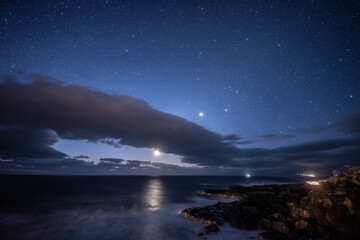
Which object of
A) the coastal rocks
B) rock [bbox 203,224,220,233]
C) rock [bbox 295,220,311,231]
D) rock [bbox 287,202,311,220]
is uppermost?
the coastal rocks

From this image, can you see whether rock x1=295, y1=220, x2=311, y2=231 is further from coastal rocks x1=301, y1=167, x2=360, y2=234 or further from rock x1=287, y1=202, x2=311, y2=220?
rock x1=287, y1=202, x2=311, y2=220

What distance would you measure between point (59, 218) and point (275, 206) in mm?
28226

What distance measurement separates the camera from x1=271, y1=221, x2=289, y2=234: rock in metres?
15.3

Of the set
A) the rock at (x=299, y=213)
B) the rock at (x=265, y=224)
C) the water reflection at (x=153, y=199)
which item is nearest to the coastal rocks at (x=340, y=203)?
the rock at (x=299, y=213)

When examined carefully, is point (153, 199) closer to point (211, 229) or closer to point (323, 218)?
point (211, 229)

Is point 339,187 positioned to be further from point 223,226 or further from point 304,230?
point 223,226

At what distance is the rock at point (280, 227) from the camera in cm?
1526

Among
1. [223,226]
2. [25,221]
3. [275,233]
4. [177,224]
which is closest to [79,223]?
[25,221]

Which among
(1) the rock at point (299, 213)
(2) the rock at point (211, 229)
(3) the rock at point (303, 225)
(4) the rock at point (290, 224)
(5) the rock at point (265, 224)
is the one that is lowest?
(2) the rock at point (211, 229)

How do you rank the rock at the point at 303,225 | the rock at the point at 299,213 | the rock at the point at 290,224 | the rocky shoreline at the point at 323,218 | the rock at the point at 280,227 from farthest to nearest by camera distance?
the rock at the point at 299,213 → the rock at the point at 290,224 → the rock at the point at 280,227 → the rock at the point at 303,225 → the rocky shoreline at the point at 323,218

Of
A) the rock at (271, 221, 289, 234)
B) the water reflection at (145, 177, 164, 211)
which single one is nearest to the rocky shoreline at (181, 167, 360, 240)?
the rock at (271, 221, 289, 234)

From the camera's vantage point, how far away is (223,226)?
18.6 m

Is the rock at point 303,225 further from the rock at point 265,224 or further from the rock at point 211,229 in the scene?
the rock at point 211,229

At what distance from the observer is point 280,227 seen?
15656mm
